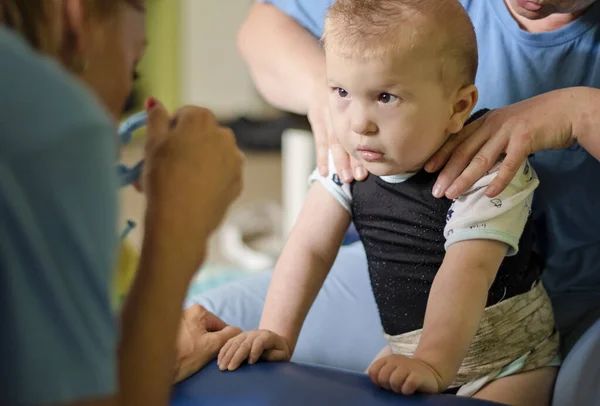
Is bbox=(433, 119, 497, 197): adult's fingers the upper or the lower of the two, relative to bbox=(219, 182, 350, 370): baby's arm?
upper

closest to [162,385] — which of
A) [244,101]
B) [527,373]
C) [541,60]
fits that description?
[527,373]

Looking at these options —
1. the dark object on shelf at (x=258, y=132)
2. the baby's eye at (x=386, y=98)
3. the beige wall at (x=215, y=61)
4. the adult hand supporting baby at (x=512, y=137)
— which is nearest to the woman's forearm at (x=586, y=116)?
the adult hand supporting baby at (x=512, y=137)

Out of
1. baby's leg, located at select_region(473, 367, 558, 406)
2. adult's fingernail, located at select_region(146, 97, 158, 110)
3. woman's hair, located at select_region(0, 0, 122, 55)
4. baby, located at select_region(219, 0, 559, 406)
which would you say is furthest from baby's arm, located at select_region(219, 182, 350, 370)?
woman's hair, located at select_region(0, 0, 122, 55)

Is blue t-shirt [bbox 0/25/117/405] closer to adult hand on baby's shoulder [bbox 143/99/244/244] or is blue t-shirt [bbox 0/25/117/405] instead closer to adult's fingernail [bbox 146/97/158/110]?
adult hand on baby's shoulder [bbox 143/99/244/244]

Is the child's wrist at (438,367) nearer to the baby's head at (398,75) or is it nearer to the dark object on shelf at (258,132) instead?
the baby's head at (398,75)

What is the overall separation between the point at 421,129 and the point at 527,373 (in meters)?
0.34

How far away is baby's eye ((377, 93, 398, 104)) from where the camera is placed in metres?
0.86

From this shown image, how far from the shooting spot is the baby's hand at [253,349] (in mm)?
932

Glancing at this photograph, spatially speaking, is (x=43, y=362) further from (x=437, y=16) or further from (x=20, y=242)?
(x=437, y=16)

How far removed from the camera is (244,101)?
3756 millimetres

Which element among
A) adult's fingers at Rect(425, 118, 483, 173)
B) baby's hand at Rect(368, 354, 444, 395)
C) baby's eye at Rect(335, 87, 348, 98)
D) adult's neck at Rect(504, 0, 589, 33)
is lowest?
baby's hand at Rect(368, 354, 444, 395)

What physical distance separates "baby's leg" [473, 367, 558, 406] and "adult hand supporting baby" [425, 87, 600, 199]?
244 mm

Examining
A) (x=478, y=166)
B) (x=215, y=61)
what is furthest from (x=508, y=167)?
(x=215, y=61)

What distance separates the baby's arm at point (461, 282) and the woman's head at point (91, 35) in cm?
38
